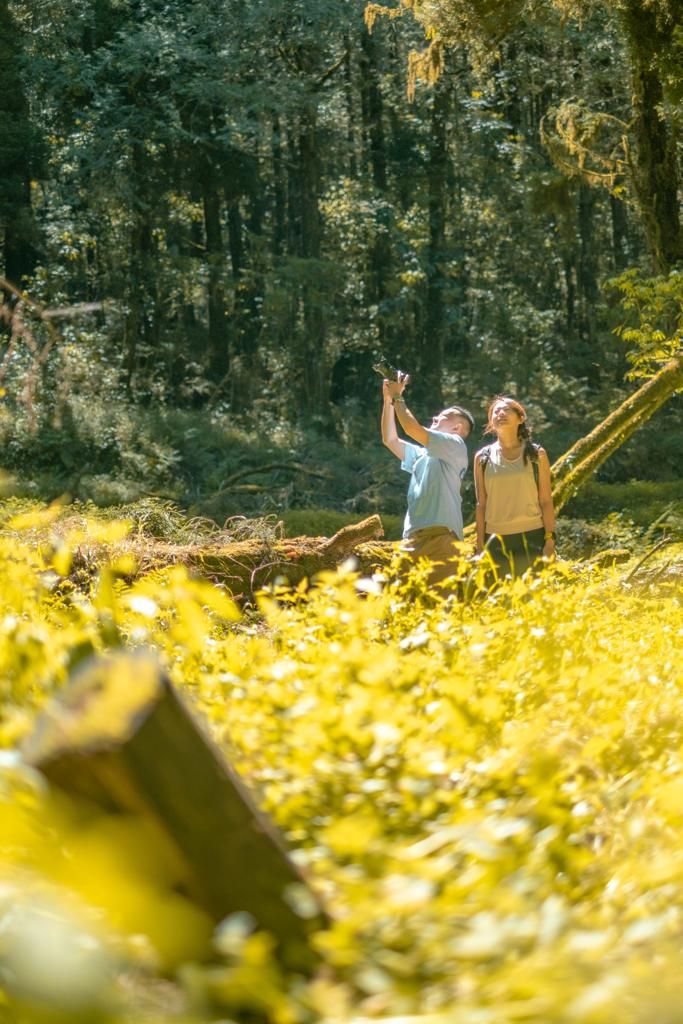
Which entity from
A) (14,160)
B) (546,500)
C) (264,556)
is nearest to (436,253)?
(14,160)

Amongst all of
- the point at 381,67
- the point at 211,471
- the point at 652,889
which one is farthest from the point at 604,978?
the point at 381,67

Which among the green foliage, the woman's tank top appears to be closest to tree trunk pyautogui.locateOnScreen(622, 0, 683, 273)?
the green foliage

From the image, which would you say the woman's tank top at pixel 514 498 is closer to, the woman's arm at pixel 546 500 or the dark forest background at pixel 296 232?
the woman's arm at pixel 546 500

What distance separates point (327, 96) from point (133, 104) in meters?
4.52

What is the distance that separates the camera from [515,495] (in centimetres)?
773

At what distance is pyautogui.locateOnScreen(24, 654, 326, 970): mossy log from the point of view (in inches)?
78.7

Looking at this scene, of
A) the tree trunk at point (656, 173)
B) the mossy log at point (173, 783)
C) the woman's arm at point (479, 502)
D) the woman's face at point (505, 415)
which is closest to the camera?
the mossy log at point (173, 783)

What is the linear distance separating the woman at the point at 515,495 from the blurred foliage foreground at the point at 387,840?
130 inches

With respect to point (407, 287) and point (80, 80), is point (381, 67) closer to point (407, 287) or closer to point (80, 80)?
point (407, 287)

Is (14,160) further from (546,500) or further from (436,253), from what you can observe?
(546,500)

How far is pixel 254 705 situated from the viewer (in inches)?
129

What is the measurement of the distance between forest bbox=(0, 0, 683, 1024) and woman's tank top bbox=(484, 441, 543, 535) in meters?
0.71

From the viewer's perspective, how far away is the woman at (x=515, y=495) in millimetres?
7707

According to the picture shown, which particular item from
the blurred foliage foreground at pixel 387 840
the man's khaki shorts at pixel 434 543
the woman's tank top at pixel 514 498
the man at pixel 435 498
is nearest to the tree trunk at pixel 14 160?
the man at pixel 435 498
